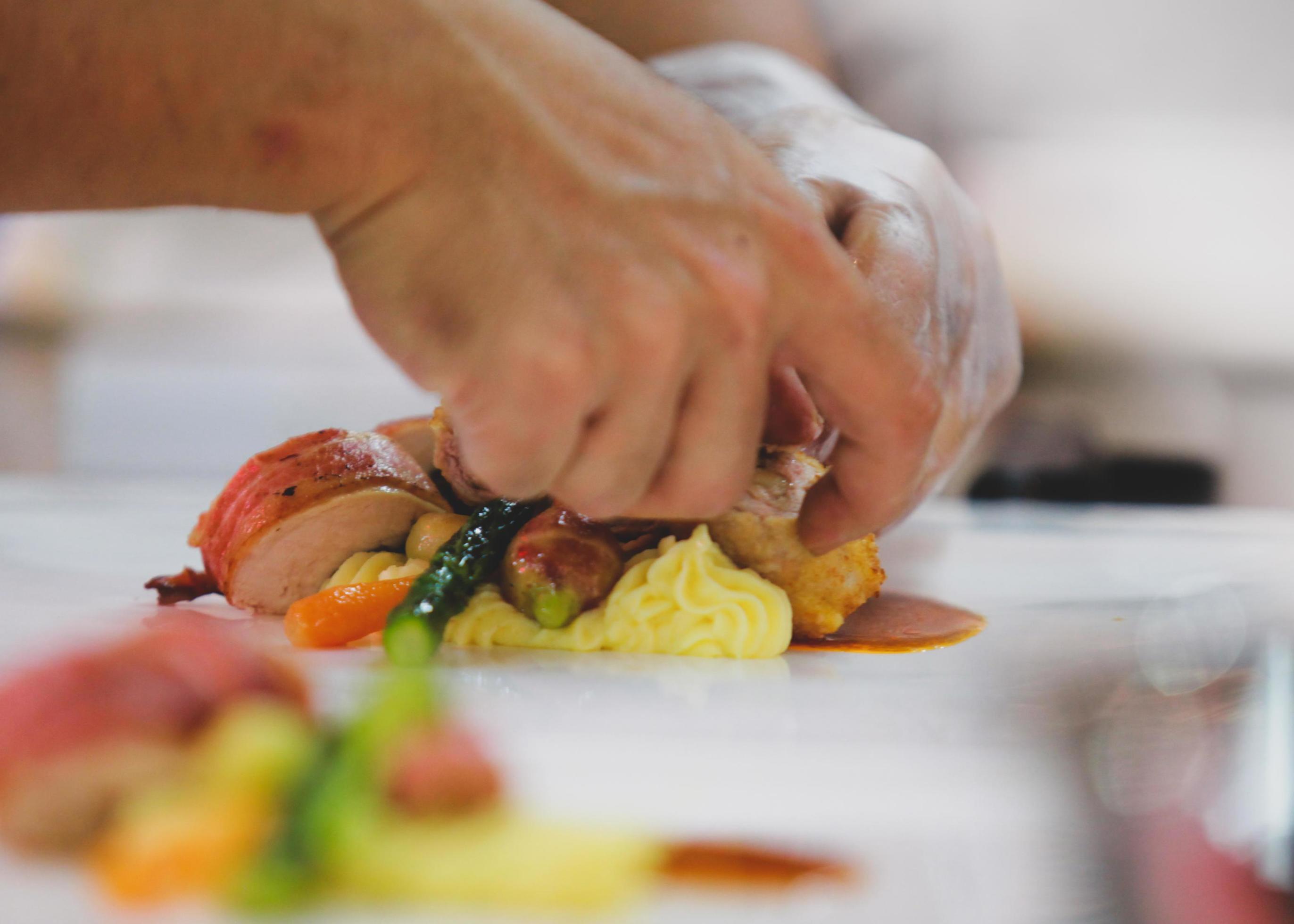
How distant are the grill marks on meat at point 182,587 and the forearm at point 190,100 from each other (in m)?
1.10

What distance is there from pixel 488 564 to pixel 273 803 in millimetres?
1069

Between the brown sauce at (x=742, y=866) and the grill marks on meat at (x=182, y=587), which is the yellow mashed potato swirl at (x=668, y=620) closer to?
the grill marks on meat at (x=182, y=587)

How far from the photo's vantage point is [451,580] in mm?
1686

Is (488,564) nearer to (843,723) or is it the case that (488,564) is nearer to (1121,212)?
(843,723)

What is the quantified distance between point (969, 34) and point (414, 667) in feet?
14.7

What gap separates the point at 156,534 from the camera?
9.45ft

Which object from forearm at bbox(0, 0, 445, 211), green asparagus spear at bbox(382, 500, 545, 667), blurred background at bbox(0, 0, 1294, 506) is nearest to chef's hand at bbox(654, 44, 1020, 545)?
green asparagus spear at bbox(382, 500, 545, 667)

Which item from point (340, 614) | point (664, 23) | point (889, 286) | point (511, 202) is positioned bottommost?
point (340, 614)

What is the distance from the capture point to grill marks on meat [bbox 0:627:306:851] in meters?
0.76

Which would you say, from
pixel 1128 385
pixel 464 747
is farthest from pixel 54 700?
pixel 1128 385

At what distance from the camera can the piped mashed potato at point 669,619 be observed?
5.65 feet

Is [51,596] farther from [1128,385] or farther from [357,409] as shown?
[1128,385]

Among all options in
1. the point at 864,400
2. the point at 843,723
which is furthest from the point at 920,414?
the point at 843,723

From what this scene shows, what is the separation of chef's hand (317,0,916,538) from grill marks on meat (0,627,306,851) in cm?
42
